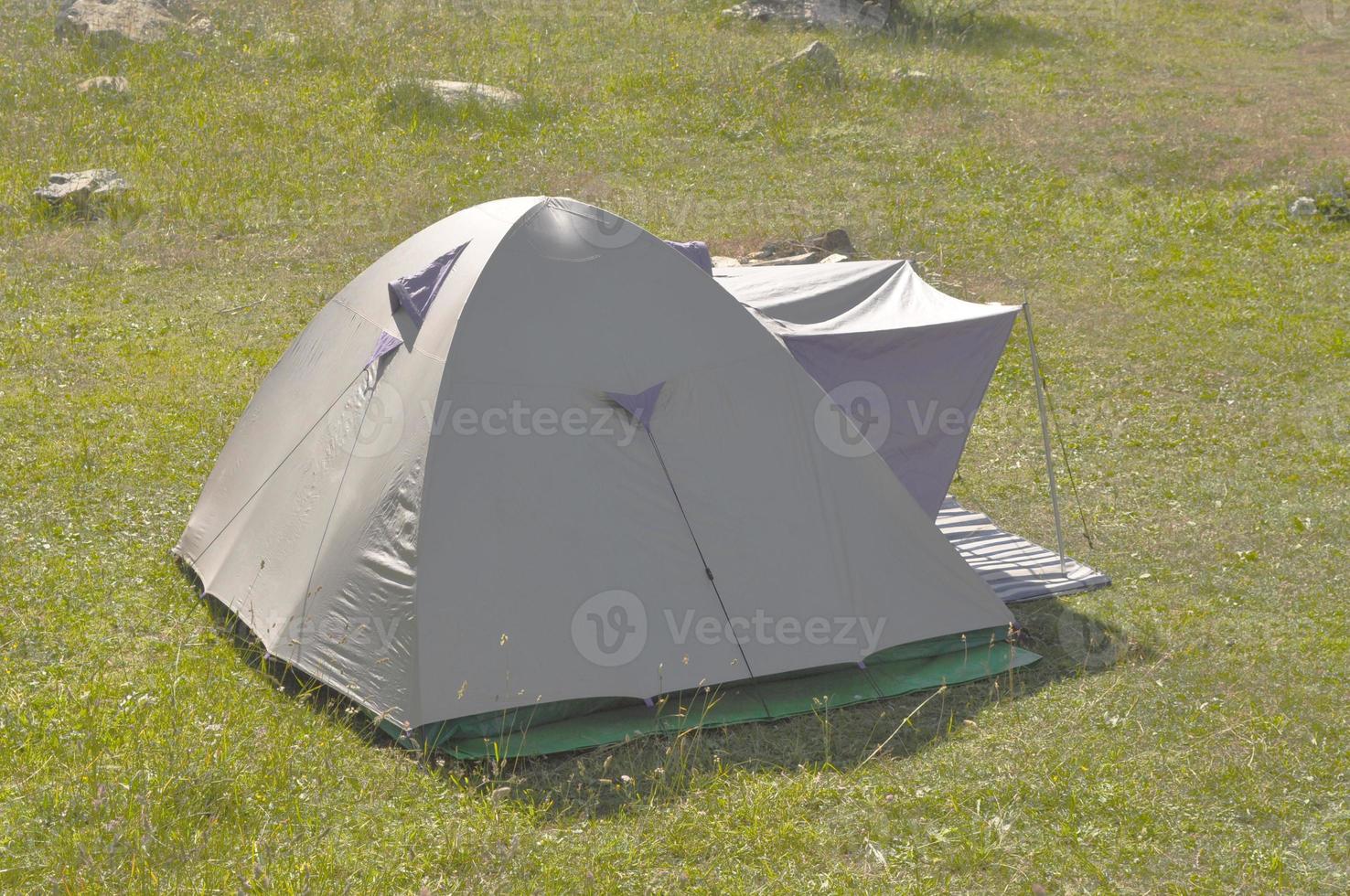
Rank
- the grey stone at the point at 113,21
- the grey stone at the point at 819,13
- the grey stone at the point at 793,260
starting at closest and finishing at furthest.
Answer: the grey stone at the point at 793,260 → the grey stone at the point at 113,21 → the grey stone at the point at 819,13

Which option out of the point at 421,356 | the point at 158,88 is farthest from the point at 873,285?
the point at 158,88

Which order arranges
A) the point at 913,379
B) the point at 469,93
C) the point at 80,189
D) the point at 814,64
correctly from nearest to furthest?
the point at 913,379
the point at 80,189
the point at 469,93
the point at 814,64

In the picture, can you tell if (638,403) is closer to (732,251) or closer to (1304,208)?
(732,251)

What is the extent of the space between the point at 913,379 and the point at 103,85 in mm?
12638

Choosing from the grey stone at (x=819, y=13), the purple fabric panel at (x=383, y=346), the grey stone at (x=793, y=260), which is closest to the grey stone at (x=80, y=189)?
the grey stone at (x=793, y=260)

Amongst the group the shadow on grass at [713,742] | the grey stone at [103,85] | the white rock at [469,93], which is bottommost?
the shadow on grass at [713,742]

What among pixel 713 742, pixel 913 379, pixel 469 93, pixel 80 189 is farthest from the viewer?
pixel 469 93

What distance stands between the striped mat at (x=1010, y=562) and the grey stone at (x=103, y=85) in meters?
12.3

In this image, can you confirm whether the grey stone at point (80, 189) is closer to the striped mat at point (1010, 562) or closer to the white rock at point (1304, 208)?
the striped mat at point (1010, 562)

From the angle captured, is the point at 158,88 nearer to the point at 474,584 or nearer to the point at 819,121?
the point at 819,121

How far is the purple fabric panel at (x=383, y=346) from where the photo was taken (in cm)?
627

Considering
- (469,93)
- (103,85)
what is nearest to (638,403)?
(469,93)

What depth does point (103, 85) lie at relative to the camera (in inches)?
617

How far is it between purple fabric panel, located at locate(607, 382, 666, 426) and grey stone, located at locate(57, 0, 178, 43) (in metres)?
13.9
